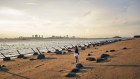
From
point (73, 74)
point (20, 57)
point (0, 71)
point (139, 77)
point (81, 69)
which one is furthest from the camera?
point (20, 57)

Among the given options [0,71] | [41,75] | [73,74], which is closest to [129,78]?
[73,74]

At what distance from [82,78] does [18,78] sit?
540 centimetres

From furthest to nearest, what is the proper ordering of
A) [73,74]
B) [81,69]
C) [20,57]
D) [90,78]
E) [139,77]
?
[20,57]
[81,69]
[73,74]
[90,78]
[139,77]

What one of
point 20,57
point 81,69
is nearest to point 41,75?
point 81,69

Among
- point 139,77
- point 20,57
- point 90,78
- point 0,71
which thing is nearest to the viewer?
point 139,77

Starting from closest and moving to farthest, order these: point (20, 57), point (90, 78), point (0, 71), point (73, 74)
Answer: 1. point (90, 78)
2. point (73, 74)
3. point (0, 71)
4. point (20, 57)

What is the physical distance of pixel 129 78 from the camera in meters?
15.7

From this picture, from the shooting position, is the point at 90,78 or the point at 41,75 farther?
the point at 41,75

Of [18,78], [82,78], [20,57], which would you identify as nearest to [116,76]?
[82,78]

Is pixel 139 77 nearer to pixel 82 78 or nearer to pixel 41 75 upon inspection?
pixel 82 78

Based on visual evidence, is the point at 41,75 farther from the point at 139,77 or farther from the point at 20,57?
the point at 20,57

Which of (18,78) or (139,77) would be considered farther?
(18,78)

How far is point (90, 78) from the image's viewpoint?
54.7 feet

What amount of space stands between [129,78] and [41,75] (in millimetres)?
7337
